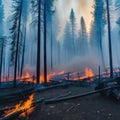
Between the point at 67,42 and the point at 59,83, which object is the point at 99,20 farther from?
the point at 59,83

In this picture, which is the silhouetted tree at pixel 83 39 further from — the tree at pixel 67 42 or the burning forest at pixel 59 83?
the tree at pixel 67 42

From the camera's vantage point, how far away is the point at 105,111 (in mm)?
9094

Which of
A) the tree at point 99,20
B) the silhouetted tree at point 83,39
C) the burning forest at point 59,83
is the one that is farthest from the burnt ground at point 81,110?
the silhouetted tree at point 83,39

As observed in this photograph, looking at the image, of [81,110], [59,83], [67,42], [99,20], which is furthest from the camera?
[67,42]

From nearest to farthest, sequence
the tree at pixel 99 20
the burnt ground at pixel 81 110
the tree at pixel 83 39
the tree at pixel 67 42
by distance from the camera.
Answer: the burnt ground at pixel 81 110, the tree at pixel 99 20, the tree at pixel 83 39, the tree at pixel 67 42

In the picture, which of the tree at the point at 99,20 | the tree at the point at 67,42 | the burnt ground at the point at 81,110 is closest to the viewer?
the burnt ground at the point at 81,110

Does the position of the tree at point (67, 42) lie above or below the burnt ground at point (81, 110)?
above

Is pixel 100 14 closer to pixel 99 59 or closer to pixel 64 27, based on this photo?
pixel 99 59

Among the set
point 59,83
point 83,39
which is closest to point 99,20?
point 83,39

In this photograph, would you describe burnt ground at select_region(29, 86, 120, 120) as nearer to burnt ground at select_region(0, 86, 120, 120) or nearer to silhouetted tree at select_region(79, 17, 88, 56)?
burnt ground at select_region(0, 86, 120, 120)

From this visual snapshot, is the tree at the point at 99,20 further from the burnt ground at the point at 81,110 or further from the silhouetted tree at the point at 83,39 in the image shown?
the burnt ground at the point at 81,110

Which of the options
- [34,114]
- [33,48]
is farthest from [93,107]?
[33,48]

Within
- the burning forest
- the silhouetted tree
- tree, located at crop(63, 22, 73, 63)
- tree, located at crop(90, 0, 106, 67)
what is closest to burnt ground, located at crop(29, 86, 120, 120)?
the burning forest

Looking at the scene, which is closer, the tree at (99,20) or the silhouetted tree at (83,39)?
the tree at (99,20)
